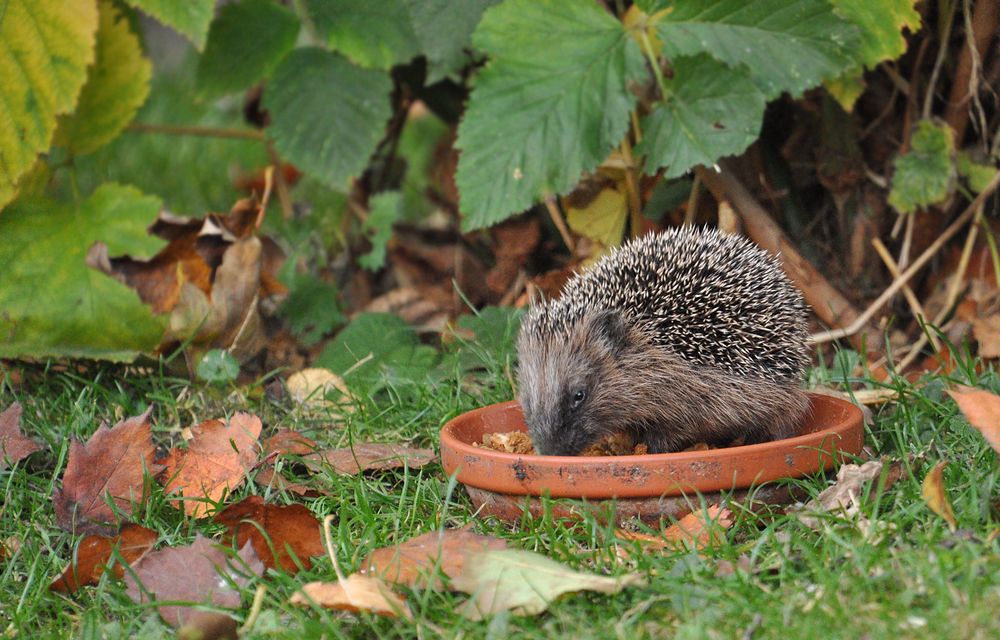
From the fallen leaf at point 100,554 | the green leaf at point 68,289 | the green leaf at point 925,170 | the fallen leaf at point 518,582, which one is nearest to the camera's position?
the fallen leaf at point 518,582

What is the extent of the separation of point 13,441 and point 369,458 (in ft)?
3.88

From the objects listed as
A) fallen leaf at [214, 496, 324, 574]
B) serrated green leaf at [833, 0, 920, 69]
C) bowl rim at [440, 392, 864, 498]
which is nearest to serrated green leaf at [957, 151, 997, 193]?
serrated green leaf at [833, 0, 920, 69]

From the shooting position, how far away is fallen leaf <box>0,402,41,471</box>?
11.9ft

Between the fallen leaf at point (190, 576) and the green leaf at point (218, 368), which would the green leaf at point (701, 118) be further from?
the fallen leaf at point (190, 576)

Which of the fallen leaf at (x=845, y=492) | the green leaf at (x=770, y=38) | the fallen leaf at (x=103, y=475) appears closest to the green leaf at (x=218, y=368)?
the fallen leaf at (x=103, y=475)

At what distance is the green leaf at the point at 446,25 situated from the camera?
15.1 feet

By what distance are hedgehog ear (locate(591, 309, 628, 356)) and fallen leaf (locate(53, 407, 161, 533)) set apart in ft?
4.90

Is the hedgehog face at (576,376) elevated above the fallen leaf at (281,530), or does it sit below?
above

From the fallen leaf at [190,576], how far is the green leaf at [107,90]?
8.52 feet

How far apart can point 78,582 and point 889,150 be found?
3.67 m

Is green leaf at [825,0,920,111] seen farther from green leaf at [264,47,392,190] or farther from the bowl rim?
green leaf at [264,47,392,190]

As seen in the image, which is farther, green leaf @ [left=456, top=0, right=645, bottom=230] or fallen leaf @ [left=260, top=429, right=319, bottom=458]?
green leaf @ [left=456, top=0, right=645, bottom=230]

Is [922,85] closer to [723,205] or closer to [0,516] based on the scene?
[723,205]

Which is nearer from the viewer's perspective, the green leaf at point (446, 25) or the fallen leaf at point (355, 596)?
the fallen leaf at point (355, 596)
